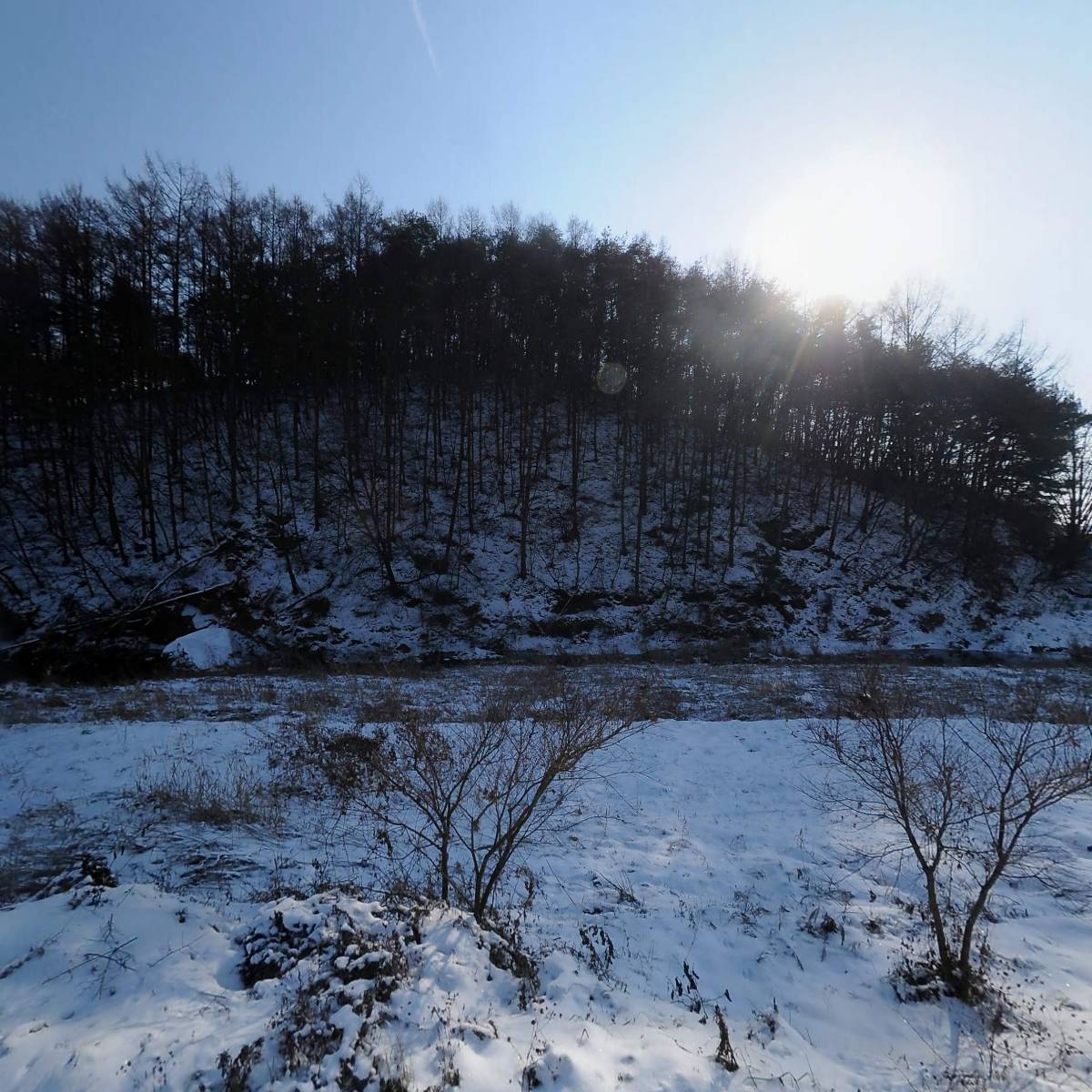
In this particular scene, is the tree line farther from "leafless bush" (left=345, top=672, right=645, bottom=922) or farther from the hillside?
"leafless bush" (left=345, top=672, right=645, bottom=922)

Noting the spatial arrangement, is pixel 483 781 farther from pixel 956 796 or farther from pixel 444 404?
pixel 444 404

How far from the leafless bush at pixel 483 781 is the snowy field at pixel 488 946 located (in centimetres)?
47

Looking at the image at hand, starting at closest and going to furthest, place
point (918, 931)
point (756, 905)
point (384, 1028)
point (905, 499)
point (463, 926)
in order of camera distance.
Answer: point (384, 1028) < point (463, 926) < point (918, 931) < point (756, 905) < point (905, 499)

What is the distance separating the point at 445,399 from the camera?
123 ft

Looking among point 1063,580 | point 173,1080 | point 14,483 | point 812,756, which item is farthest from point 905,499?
point 14,483

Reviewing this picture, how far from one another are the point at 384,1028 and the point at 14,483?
33991mm

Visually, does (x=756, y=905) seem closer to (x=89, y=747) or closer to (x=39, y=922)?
(x=39, y=922)

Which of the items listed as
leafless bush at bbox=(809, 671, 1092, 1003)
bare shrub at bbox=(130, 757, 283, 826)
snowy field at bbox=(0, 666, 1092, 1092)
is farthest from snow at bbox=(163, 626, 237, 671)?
leafless bush at bbox=(809, 671, 1092, 1003)

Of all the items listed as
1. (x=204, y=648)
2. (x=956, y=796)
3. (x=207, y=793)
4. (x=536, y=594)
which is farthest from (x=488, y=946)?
(x=536, y=594)

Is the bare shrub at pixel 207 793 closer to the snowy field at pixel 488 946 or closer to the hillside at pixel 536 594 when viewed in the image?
the snowy field at pixel 488 946

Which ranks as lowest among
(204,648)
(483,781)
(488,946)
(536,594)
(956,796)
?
(204,648)

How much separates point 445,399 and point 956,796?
3371 centimetres

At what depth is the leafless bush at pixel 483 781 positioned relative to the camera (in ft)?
19.9

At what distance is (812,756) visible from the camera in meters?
11.2
